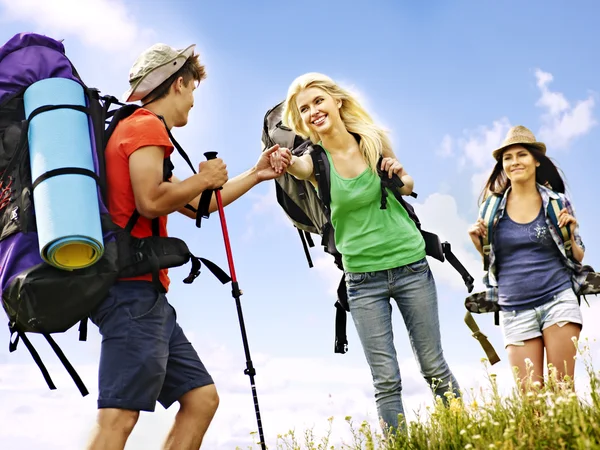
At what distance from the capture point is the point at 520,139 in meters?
8.37

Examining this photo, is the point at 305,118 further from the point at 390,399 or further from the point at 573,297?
the point at 573,297

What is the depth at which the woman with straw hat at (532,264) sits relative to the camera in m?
Result: 7.64

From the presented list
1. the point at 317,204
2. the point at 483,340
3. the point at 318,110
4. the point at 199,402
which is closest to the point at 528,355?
the point at 483,340

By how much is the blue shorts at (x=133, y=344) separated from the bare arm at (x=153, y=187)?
1.82 ft

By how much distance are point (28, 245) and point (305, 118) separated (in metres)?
3.10

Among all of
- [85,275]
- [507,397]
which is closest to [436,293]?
[507,397]

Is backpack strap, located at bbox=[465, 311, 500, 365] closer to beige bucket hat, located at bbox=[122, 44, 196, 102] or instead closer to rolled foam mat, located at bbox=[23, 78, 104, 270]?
beige bucket hat, located at bbox=[122, 44, 196, 102]

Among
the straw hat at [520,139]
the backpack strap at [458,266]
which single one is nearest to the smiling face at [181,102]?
the backpack strap at [458,266]

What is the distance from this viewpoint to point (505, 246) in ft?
26.5

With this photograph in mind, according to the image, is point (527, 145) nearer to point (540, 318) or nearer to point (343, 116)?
point (540, 318)

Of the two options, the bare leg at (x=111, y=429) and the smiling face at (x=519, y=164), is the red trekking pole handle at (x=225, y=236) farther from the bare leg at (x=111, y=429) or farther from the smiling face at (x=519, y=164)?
the smiling face at (x=519, y=164)

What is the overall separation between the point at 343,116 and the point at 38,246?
3471 mm

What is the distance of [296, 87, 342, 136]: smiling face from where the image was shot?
7.22 metres

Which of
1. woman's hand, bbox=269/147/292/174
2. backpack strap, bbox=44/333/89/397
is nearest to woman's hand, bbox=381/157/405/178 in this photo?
woman's hand, bbox=269/147/292/174
